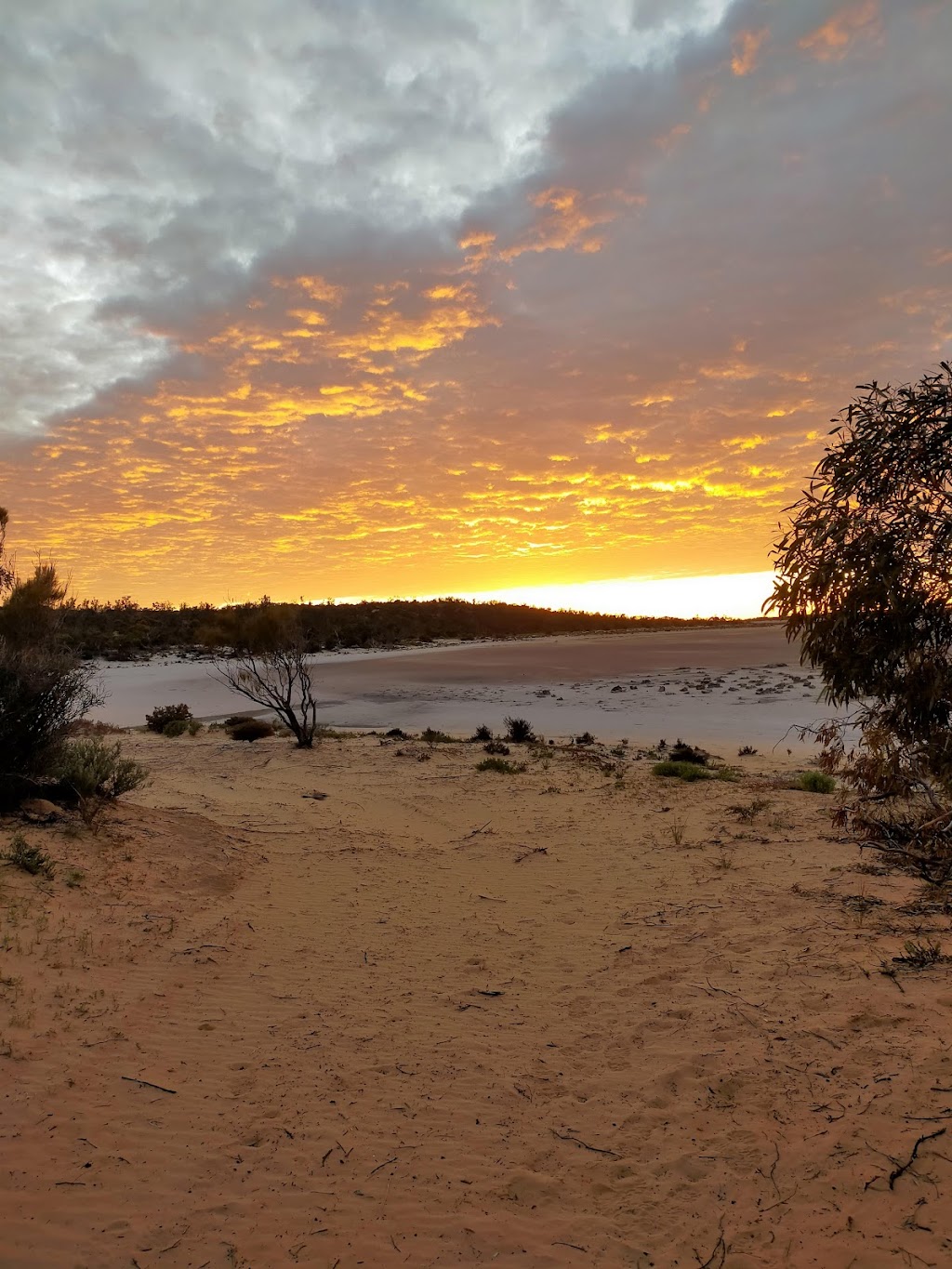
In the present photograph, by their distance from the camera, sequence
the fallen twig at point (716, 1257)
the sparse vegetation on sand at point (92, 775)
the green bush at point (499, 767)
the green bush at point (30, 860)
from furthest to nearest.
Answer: the green bush at point (499, 767), the sparse vegetation on sand at point (92, 775), the green bush at point (30, 860), the fallen twig at point (716, 1257)

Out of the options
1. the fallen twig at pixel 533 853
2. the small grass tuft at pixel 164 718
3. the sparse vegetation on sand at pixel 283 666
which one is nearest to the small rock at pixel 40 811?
the fallen twig at pixel 533 853

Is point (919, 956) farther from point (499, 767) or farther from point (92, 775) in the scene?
point (499, 767)

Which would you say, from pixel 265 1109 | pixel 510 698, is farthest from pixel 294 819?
pixel 510 698

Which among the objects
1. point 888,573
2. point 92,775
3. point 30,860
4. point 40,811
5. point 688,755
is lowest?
point 688,755

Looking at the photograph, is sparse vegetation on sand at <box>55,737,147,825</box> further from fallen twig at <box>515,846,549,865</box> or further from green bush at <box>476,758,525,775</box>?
green bush at <box>476,758,525,775</box>

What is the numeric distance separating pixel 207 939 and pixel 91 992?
4.49 ft

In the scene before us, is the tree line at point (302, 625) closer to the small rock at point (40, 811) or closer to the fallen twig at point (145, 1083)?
the small rock at point (40, 811)

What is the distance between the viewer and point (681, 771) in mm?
14750

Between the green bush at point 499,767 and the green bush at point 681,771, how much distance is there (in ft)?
9.00

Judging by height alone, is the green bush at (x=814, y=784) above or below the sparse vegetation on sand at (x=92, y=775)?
below

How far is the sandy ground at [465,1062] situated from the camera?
3.54 m

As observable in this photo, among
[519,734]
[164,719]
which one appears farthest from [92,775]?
[164,719]

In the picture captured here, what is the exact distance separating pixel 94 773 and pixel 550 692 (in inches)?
916

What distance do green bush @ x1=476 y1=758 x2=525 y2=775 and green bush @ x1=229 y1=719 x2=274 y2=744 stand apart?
852 centimetres
